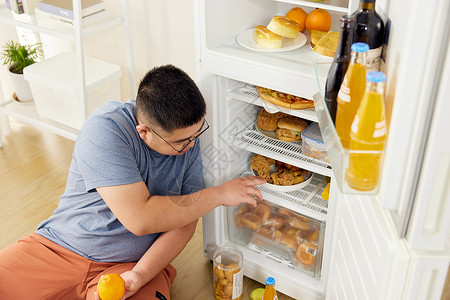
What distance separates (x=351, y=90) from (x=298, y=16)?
2.61ft

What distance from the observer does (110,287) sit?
1624mm

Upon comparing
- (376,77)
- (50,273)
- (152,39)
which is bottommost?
(50,273)

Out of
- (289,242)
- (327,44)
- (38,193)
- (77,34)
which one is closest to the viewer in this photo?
(327,44)

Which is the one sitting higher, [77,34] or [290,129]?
[77,34]

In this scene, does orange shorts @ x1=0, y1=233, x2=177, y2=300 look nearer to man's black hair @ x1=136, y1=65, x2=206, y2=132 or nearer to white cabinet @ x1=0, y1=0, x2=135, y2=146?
man's black hair @ x1=136, y1=65, x2=206, y2=132

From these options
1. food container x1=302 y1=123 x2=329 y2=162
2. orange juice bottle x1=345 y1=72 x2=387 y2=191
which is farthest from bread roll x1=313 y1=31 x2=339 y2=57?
orange juice bottle x1=345 y1=72 x2=387 y2=191

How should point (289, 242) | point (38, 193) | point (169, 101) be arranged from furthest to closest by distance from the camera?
point (38, 193)
point (289, 242)
point (169, 101)

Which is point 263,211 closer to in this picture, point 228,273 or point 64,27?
point 228,273

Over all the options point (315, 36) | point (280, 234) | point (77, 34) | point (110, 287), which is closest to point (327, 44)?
point (315, 36)

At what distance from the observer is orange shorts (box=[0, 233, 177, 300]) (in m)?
1.69

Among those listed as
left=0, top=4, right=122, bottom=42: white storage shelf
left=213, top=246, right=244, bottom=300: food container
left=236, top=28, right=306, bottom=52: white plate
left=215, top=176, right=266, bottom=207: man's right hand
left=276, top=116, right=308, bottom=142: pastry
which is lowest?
left=213, top=246, right=244, bottom=300: food container

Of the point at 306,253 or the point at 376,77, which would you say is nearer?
the point at 376,77

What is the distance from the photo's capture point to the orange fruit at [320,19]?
1.75m

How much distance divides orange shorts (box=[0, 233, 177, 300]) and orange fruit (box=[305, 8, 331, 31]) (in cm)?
108
